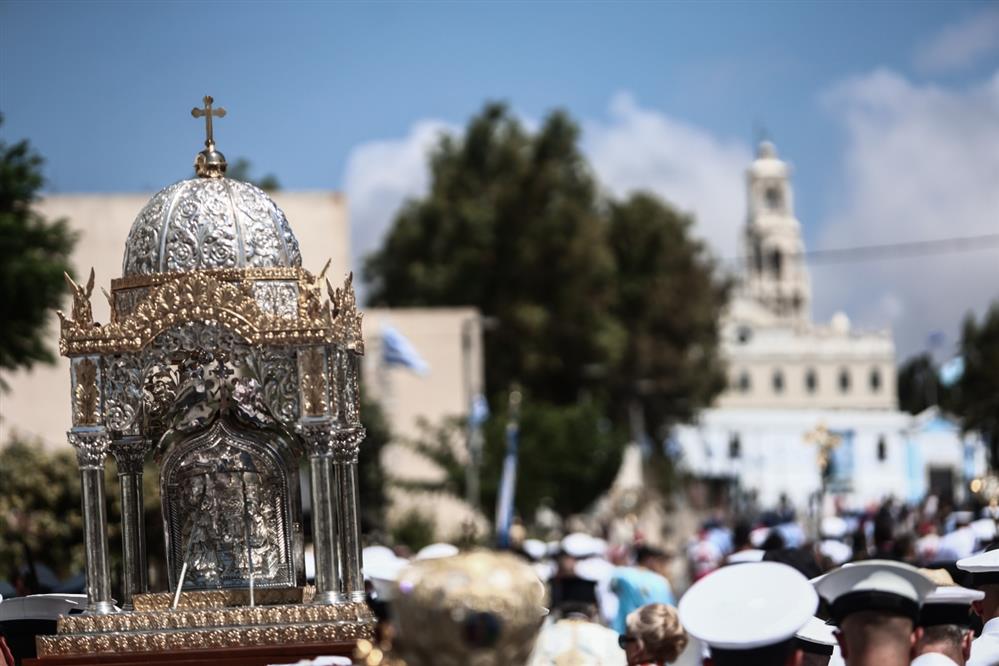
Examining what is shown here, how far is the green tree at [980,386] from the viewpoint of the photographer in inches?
1430

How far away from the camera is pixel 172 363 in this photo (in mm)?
11273

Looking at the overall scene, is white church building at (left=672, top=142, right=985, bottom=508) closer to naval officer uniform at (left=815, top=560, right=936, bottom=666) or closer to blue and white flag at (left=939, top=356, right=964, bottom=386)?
blue and white flag at (left=939, top=356, right=964, bottom=386)

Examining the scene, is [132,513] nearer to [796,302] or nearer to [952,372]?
[952,372]

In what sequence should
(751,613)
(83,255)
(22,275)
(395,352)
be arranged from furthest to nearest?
(395,352), (83,255), (22,275), (751,613)

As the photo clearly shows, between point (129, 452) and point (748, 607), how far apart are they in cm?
529

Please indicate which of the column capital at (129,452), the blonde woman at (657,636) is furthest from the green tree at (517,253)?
the blonde woman at (657,636)

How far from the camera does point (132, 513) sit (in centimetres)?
1152

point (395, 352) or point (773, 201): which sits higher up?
point (773, 201)

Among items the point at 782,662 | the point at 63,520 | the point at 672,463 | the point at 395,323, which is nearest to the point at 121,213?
the point at 395,323

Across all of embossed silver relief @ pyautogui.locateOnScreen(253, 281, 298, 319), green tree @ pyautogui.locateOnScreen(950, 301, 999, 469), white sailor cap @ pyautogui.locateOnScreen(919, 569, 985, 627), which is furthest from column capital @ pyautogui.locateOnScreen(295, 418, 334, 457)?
green tree @ pyautogui.locateOnScreen(950, 301, 999, 469)

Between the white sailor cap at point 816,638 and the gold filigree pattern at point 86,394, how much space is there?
13.4 ft

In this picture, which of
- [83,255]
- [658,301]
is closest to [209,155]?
[83,255]

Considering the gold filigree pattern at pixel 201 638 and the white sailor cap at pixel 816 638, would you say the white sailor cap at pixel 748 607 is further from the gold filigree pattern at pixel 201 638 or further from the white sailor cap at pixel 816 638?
the gold filigree pattern at pixel 201 638

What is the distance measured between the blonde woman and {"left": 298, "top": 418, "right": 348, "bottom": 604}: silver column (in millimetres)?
2047
